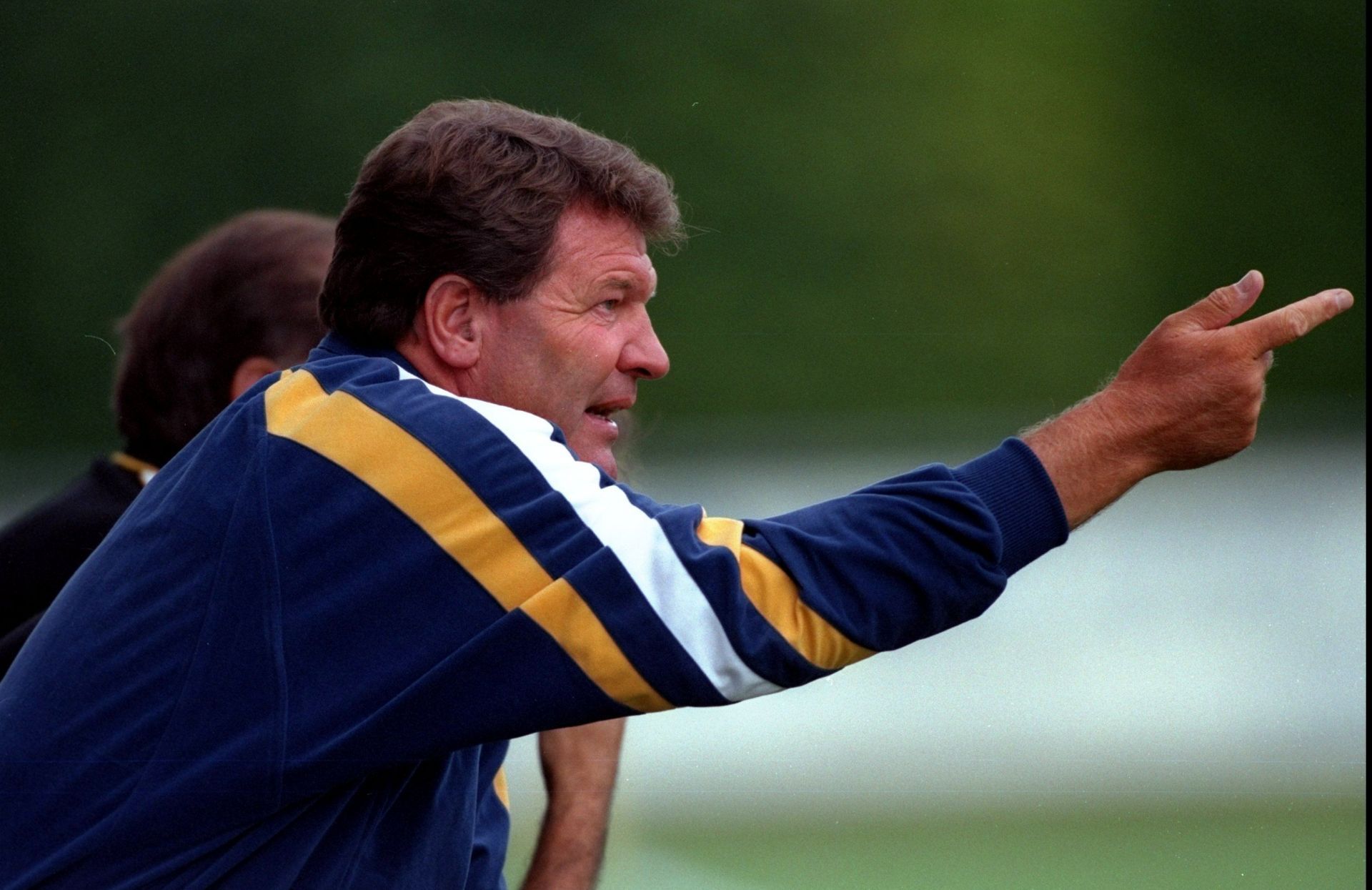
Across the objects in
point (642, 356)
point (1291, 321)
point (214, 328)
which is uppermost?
point (1291, 321)

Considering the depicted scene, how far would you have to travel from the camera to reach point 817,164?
11.5 metres

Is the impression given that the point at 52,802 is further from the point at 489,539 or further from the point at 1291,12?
the point at 1291,12

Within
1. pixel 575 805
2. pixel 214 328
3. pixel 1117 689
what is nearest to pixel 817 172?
pixel 1117 689

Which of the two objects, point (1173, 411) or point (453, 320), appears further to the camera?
point (453, 320)

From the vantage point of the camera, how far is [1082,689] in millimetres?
7324

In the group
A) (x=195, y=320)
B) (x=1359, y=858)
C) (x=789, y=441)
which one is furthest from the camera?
(x=789, y=441)

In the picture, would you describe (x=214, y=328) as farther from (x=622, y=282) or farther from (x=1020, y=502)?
(x=1020, y=502)

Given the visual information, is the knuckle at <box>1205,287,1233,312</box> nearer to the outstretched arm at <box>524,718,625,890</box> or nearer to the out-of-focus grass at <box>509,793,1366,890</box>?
the outstretched arm at <box>524,718,625,890</box>

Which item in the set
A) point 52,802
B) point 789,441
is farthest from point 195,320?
point 789,441

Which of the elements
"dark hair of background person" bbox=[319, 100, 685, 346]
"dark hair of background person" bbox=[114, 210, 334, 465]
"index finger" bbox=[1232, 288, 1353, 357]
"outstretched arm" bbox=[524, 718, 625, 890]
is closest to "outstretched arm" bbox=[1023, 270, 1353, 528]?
"index finger" bbox=[1232, 288, 1353, 357]

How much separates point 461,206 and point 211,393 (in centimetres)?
100

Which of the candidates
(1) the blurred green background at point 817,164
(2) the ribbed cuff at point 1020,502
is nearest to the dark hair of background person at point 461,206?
(2) the ribbed cuff at point 1020,502

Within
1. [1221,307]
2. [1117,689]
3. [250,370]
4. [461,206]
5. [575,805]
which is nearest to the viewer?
[1221,307]

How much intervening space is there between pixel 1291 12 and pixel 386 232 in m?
11.7
